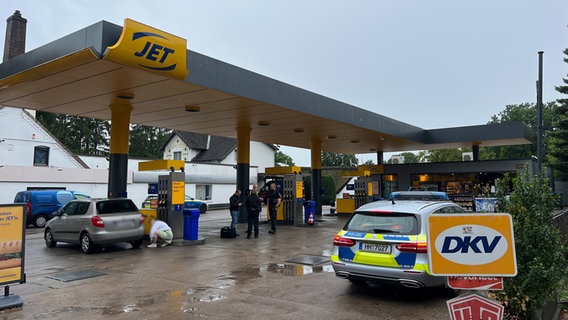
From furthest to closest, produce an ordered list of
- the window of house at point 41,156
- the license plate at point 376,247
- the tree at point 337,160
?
the tree at point 337,160, the window of house at point 41,156, the license plate at point 376,247

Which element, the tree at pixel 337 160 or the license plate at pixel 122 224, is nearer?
the license plate at pixel 122 224

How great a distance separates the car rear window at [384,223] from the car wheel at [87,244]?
24.2ft

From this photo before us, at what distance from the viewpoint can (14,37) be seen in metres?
24.4

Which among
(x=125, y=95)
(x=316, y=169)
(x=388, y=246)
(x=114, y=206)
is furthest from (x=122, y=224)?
(x=316, y=169)

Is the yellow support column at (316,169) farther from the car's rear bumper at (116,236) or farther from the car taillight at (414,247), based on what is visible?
the car taillight at (414,247)

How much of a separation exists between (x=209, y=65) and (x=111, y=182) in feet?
18.4

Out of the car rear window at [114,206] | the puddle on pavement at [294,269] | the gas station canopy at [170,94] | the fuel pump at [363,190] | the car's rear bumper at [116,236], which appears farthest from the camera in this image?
the fuel pump at [363,190]

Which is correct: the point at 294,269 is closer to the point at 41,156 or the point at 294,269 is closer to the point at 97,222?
the point at 97,222

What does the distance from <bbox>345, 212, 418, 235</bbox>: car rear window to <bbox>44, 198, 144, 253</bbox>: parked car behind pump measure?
22.7 ft

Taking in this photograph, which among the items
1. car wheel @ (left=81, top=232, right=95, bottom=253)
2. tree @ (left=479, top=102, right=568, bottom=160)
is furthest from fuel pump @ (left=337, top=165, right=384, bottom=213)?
tree @ (left=479, top=102, right=568, bottom=160)

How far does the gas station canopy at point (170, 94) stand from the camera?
30.2ft

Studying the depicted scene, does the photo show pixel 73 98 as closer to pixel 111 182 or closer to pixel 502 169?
pixel 111 182

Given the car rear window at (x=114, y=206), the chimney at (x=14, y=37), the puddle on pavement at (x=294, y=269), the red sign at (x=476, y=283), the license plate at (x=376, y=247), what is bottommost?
the puddle on pavement at (x=294, y=269)

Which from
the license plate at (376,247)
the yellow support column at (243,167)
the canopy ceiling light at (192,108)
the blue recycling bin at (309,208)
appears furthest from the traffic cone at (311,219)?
the license plate at (376,247)
